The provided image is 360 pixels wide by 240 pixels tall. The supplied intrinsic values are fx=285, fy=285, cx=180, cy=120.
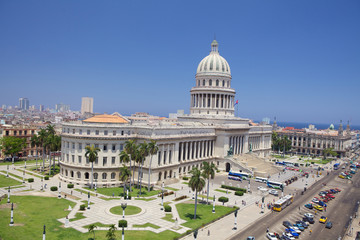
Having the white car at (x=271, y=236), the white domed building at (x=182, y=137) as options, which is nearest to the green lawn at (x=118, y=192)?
the white domed building at (x=182, y=137)

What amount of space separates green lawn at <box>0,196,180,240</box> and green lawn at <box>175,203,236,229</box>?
249 inches

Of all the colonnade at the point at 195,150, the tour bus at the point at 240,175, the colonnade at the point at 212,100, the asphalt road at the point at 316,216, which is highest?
the colonnade at the point at 212,100

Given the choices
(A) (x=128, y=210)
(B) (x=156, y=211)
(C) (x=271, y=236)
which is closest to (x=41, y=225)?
(A) (x=128, y=210)

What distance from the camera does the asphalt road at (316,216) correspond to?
5215cm

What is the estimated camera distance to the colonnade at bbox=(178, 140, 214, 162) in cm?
9409

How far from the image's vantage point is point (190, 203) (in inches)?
2594

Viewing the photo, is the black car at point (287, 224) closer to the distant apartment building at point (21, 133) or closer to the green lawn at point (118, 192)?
the green lawn at point (118, 192)

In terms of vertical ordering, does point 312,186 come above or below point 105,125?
below

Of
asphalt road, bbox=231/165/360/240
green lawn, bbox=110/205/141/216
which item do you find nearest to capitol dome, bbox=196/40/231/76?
asphalt road, bbox=231/165/360/240

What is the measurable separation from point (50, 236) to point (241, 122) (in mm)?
94206

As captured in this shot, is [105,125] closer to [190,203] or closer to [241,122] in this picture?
[190,203]

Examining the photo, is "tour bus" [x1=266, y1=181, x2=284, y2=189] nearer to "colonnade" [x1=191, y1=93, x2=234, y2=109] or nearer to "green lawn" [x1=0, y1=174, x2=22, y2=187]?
"colonnade" [x1=191, y1=93, x2=234, y2=109]

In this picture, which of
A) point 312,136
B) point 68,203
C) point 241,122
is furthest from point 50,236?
point 312,136

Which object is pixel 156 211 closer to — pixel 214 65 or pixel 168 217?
pixel 168 217
